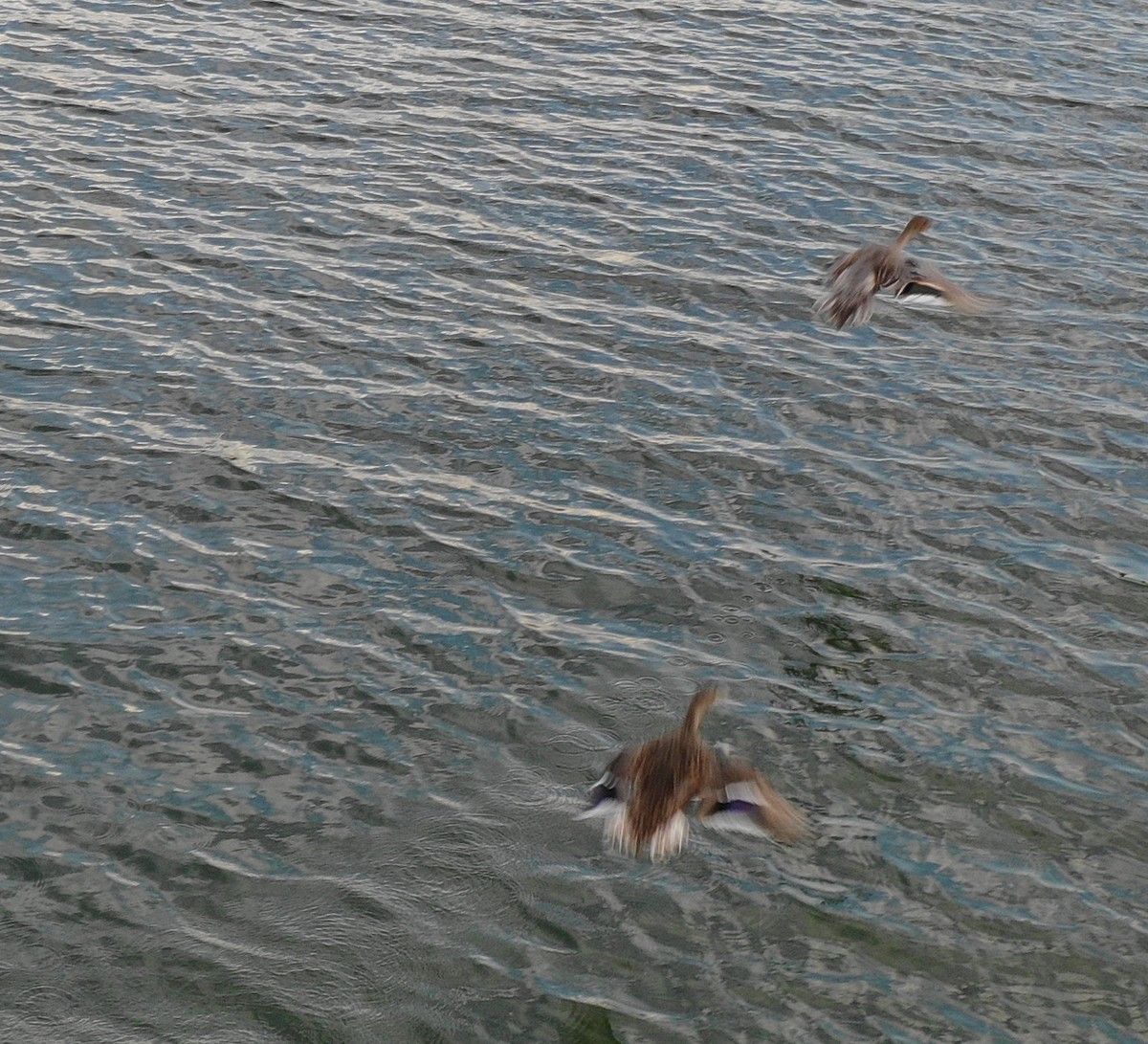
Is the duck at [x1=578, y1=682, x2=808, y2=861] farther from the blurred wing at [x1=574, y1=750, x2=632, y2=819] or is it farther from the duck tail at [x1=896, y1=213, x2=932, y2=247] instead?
the duck tail at [x1=896, y1=213, x2=932, y2=247]

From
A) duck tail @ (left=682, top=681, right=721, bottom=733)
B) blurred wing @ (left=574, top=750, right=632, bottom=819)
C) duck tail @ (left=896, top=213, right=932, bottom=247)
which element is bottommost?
blurred wing @ (left=574, top=750, right=632, bottom=819)

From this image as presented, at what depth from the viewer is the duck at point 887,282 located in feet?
40.8

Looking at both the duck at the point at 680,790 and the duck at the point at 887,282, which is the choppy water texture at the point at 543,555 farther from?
the duck at the point at 887,282

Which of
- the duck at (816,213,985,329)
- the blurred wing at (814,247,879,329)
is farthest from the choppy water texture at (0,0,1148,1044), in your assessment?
the duck at (816,213,985,329)

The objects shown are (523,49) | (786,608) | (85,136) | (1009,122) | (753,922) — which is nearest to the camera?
(753,922)

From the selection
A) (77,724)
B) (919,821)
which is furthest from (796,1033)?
(77,724)

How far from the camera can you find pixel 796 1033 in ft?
24.4

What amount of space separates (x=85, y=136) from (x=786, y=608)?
448 inches

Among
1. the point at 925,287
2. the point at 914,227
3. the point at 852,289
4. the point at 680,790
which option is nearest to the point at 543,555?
the point at 680,790

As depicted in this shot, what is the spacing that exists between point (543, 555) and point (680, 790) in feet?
11.5

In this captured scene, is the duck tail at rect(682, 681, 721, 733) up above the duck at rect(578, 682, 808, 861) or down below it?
above

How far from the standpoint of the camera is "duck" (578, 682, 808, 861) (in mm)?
7965

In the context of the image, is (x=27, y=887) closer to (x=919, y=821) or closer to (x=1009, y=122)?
(x=919, y=821)

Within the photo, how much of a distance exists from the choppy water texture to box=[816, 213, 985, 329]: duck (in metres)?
0.89
